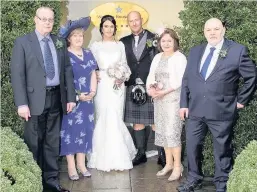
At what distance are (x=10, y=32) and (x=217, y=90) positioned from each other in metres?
2.43

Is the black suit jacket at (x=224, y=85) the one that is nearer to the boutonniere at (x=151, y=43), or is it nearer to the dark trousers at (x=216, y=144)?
the dark trousers at (x=216, y=144)

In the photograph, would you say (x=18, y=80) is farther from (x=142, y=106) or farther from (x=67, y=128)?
(x=142, y=106)

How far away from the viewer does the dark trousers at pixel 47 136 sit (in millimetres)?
5430

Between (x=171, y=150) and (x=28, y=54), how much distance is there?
215cm

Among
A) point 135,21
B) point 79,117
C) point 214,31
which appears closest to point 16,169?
point 79,117

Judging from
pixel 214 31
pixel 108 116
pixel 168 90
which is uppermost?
pixel 214 31

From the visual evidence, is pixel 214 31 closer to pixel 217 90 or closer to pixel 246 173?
pixel 217 90

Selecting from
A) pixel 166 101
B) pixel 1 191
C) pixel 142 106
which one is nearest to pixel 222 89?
pixel 166 101

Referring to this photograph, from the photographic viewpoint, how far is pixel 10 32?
5.76 meters

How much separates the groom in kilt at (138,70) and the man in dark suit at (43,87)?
1235 mm

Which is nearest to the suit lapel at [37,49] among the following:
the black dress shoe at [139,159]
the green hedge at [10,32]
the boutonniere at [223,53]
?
the green hedge at [10,32]

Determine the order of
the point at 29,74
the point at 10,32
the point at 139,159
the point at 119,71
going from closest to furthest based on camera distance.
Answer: the point at 29,74, the point at 10,32, the point at 119,71, the point at 139,159

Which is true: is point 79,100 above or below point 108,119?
above

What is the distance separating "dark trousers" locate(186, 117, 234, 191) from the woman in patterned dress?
0.48 metres
